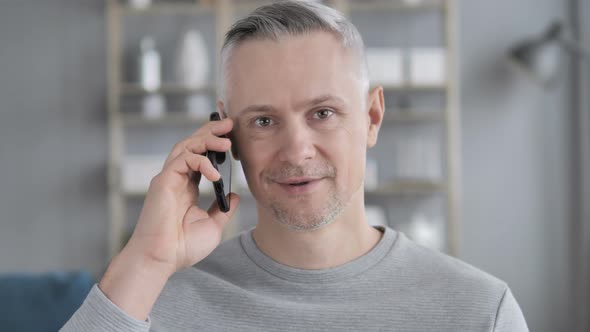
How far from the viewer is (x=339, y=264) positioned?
138 cm

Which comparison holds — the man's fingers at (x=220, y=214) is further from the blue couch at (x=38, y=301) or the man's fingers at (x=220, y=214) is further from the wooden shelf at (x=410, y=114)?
the wooden shelf at (x=410, y=114)

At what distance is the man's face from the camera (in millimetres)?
1274

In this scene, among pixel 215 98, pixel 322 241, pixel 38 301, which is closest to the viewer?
pixel 322 241

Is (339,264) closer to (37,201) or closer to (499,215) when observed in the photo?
(499,215)

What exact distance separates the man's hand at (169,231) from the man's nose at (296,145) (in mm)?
109

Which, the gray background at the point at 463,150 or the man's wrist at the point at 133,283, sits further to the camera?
the gray background at the point at 463,150

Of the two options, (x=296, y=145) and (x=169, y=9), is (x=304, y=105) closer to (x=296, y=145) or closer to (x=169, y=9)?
(x=296, y=145)

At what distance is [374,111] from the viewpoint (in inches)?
57.2

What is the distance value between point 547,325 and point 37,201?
3.29 m

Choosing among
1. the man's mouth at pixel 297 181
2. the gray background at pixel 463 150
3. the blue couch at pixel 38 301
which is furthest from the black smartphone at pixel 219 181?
the gray background at pixel 463 150

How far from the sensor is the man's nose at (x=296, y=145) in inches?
49.8

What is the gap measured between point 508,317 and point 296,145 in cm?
53

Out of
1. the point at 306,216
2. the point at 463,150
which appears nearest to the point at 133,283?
the point at 306,216

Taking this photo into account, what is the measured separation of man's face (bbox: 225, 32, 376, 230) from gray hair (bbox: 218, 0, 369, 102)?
0.02 metres
